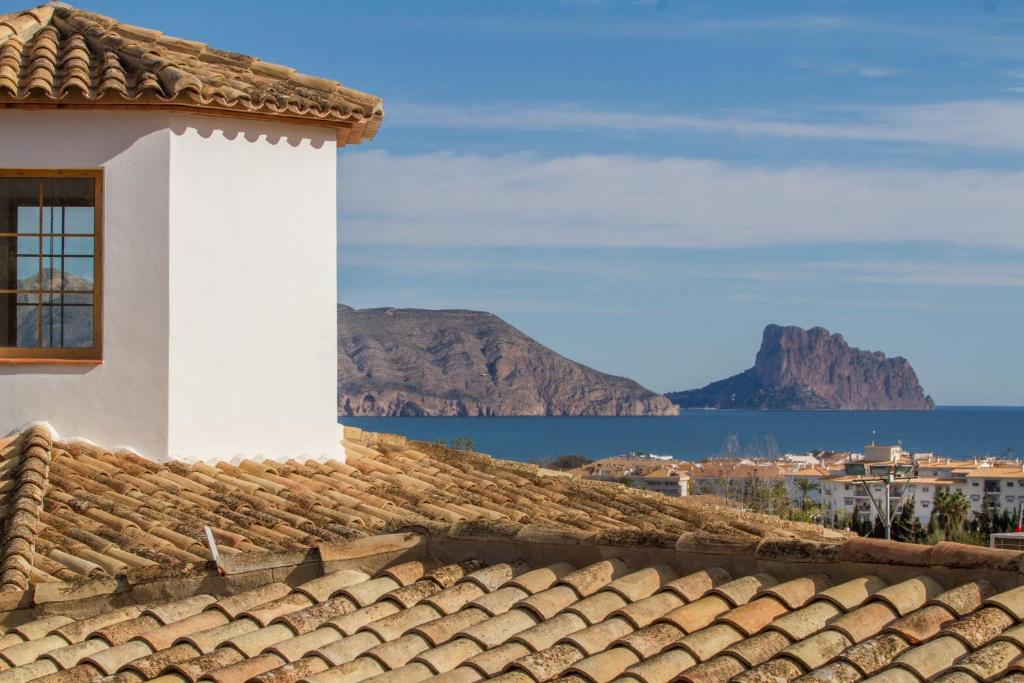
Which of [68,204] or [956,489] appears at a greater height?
[68,204]

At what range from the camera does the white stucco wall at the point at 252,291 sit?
35.2 feet

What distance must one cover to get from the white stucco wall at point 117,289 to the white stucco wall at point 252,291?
0.42 ft

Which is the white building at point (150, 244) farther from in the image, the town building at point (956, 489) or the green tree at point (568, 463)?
the green tree at point (568, 463)

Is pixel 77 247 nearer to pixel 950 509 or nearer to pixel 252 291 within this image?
pixel 252 291

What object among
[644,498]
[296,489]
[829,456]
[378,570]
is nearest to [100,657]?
[378,570]

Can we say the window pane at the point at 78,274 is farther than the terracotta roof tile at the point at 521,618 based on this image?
Yes

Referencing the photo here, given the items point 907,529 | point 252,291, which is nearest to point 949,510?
point 907,529

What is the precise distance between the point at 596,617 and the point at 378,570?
1.52m

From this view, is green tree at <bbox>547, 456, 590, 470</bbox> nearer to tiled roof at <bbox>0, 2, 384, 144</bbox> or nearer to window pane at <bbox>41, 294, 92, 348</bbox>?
tiled roof at <bbox>0, 2, 384, 144</bbox>

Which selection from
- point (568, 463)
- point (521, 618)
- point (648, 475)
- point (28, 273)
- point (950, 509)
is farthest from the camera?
point (568, 463)

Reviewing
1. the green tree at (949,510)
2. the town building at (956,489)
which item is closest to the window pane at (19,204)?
the green tree at (949,510)

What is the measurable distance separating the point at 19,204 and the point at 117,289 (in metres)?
1.07

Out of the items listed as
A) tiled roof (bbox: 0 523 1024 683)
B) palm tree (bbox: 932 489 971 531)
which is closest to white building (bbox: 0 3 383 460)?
tiled roof (bbox: 0 523 1024 683)

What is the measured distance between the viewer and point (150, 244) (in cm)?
1070
